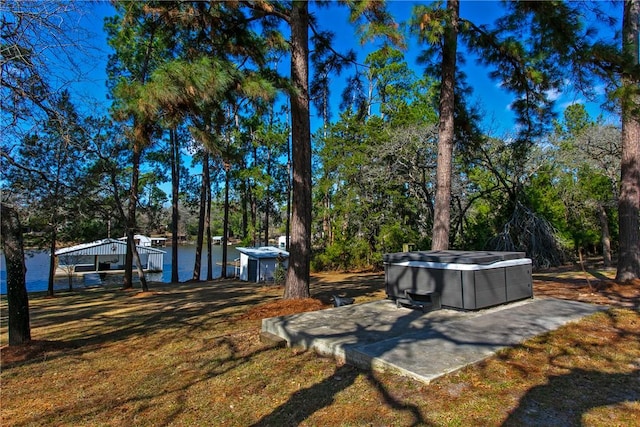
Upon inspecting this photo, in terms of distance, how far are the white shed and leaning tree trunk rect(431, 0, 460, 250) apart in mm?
8893

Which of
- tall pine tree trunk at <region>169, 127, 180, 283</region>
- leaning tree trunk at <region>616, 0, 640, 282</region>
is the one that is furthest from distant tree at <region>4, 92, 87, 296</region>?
tall pine tree trunk at <region>169, 127, 180, 283</region>

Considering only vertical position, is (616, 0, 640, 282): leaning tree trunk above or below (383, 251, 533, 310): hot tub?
above

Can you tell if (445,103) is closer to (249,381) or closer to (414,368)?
(414,368)

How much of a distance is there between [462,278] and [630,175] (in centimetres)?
452

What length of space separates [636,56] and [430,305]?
5.85 meters

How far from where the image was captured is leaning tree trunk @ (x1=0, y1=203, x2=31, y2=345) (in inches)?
178

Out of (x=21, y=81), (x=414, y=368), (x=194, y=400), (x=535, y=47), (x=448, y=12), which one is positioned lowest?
(x=194, y=400)

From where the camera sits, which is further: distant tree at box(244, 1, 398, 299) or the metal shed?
the metal shed

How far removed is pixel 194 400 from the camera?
298 centimetres

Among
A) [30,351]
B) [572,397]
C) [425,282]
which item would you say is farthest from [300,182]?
[572,397]

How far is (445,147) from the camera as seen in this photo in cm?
770

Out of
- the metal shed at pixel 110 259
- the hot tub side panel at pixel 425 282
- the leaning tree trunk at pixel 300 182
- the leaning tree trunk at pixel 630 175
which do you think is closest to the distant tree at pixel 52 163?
the leaning tree trunk at pixel 300 182

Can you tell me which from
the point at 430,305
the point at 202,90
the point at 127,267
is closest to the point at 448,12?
the point at 202,90

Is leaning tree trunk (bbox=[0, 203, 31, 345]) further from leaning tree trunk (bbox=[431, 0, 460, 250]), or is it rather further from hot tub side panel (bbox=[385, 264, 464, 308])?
leaning tree trunk (bbox=[431, 0, 460, 250])
